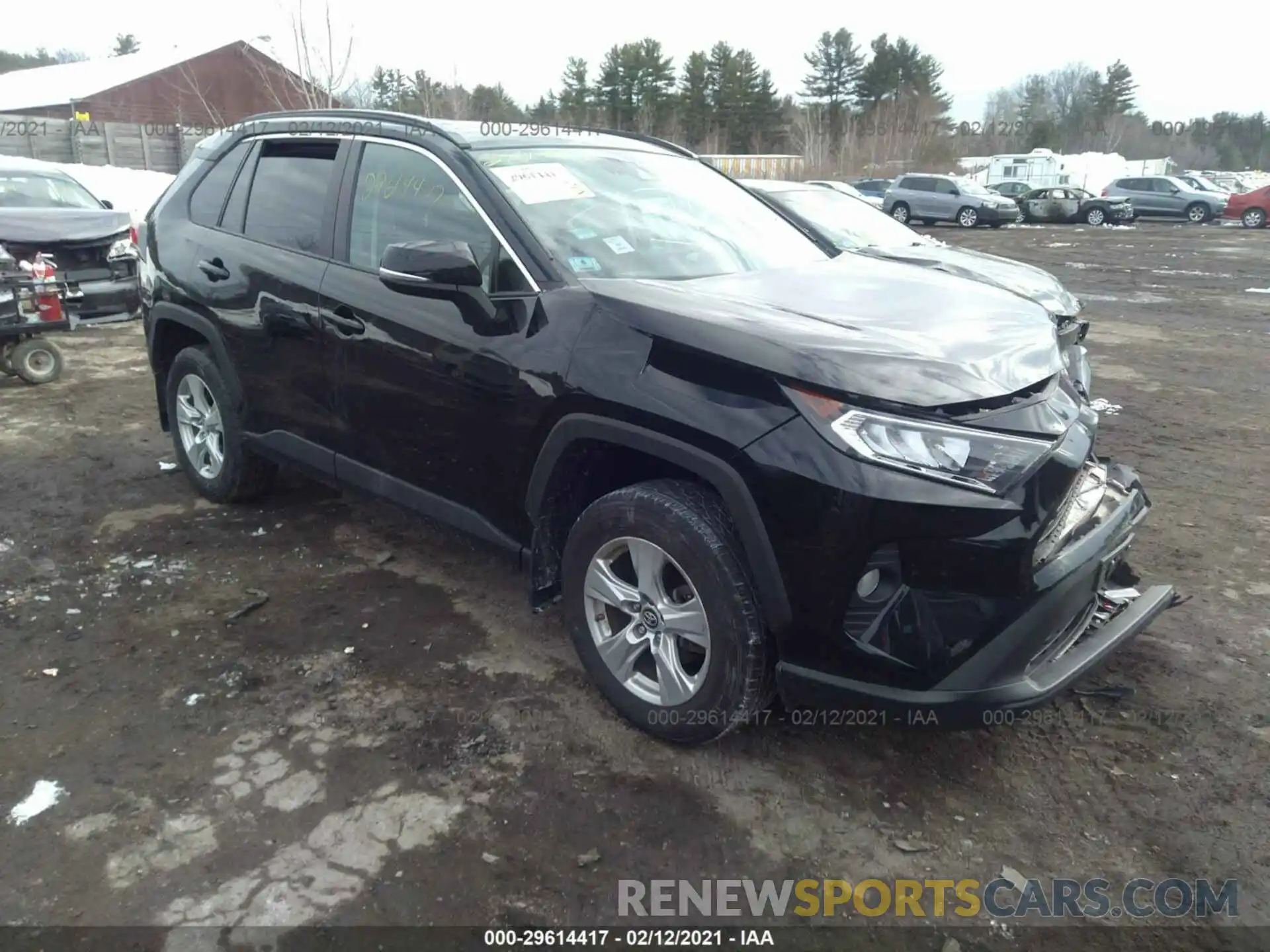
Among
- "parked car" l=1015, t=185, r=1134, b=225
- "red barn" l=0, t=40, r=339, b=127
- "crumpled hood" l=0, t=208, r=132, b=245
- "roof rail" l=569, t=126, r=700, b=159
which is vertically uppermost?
"red barn" l=0, t=40, r=339, b=127

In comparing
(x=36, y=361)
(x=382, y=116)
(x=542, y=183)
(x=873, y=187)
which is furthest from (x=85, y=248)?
(x=873, y=187)

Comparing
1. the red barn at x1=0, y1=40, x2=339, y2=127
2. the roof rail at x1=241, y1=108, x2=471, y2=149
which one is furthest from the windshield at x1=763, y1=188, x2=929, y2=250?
the red barn at x1=0, y1=40, x2=339, y2=127

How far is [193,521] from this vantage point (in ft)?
15.8

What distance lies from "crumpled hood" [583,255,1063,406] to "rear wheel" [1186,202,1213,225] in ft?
108

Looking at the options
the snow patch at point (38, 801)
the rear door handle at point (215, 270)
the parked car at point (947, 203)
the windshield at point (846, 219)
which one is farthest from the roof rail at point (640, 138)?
the parked car at point (947, 203)

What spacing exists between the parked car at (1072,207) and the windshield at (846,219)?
993 inches

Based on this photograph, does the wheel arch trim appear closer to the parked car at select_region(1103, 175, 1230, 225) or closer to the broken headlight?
the broken headlight

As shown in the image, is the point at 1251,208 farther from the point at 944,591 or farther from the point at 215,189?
the point at 944,591

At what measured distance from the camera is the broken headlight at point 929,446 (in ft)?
7.75

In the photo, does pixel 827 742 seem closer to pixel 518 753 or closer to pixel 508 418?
pixel 518 753

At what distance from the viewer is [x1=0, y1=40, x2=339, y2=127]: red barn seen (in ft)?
123

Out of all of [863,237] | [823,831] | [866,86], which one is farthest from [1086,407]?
[866,86]

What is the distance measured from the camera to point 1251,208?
93.4ft

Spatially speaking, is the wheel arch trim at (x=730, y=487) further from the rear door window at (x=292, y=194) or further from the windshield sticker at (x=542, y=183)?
the rear door window at (x=292, y=194)
